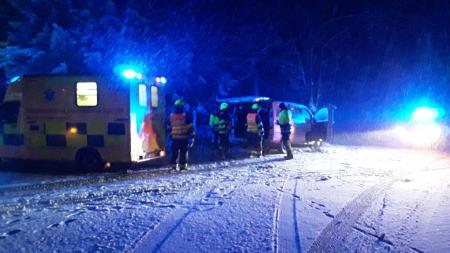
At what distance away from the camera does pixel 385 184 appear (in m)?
7.93

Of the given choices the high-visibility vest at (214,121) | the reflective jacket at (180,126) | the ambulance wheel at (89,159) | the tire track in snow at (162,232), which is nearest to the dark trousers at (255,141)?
the high-visibility vest at (214,121)

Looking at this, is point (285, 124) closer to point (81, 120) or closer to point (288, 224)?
point (81, 120)

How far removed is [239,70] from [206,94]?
2240 millimetres

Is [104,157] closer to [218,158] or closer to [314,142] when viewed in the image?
[218,158]

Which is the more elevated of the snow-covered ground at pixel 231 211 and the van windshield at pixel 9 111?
the van windshield at pixel 9 111

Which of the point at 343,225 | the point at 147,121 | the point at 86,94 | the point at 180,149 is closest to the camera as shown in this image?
the point at 343,225

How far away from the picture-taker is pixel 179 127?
380 inches

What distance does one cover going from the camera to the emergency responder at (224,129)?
11.8 metres

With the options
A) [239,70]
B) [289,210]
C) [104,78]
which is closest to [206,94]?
A: [239,70]

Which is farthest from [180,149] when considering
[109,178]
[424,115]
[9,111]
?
[424,115]

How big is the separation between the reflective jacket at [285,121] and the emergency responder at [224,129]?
1.54 metres

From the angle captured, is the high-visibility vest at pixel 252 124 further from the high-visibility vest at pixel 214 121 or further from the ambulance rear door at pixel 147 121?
the ambulance rear door at pixel 147 121

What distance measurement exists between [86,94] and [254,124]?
479 cm

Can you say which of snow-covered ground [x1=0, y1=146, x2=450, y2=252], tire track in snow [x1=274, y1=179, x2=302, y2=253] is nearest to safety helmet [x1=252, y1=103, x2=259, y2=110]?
snow-covered ground [x1=0, y1=146, x2=450, y2=252]
